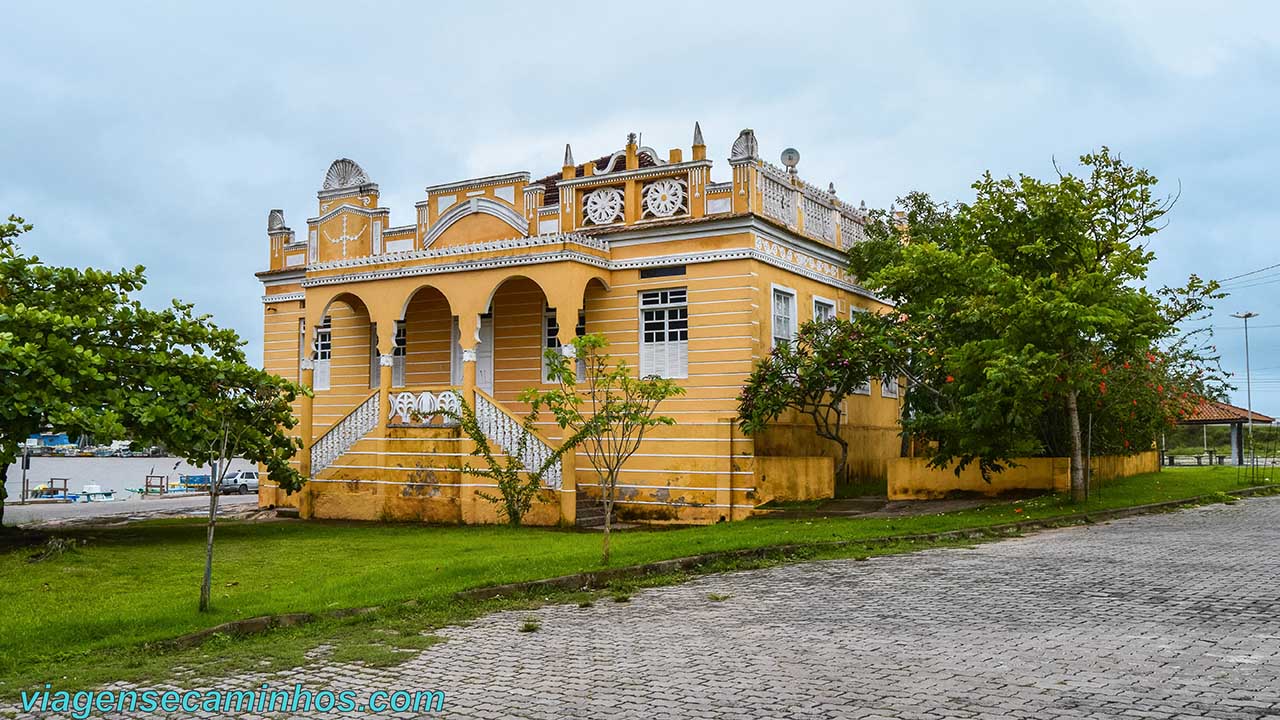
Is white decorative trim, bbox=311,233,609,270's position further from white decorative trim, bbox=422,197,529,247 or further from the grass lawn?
the grass lawn

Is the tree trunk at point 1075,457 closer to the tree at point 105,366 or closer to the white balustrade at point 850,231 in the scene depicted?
the white balustrade at point 850,231

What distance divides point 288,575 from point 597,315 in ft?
31.7

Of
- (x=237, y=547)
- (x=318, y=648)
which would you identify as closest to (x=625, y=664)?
(x=318, y=648)

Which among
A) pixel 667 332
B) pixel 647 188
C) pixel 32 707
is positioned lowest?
pixel 32 707

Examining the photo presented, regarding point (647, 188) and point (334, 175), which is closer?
Result: point (647, 188)

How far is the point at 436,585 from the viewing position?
421 inches

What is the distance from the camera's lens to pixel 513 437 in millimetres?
19547

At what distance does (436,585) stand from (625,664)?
3.66m

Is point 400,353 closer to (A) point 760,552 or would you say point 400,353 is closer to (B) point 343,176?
(B) point 343,176

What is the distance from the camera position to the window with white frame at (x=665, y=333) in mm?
20266

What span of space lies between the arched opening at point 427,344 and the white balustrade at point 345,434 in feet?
5.19

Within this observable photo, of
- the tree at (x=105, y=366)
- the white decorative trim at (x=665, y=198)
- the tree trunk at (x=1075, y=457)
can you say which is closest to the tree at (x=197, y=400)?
the tree at (x=105, y=366)

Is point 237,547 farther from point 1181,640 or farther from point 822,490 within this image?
point 1181,640

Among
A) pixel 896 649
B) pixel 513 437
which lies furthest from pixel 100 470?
pixel 896 649
